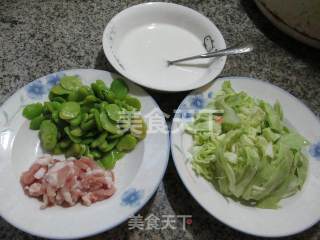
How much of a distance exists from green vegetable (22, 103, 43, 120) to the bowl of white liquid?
0.75 ft

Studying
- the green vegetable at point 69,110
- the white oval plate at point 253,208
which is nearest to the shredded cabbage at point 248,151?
the white oval plate at point 253,208

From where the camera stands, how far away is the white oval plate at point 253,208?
0.74 m

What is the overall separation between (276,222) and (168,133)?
31cm

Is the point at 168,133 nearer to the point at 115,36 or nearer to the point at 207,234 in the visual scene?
the point at 207,234

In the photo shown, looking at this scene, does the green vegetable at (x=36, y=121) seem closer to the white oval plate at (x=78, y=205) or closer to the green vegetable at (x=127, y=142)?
the white oval plate at (x=78, y=205)

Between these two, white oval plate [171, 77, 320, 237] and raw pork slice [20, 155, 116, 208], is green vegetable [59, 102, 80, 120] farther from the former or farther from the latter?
white oval plate [171, 77, 320, 237]

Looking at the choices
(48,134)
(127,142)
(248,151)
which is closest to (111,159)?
(127,142)

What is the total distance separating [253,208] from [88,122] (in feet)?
1.41

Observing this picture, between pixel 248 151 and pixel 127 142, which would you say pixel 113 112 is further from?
pixel 248 151

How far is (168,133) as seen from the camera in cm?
83

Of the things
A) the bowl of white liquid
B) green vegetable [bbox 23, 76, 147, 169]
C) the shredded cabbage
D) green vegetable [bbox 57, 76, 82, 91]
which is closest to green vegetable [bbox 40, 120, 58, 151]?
green vegetable [bbox 23, 76, 147, 169]

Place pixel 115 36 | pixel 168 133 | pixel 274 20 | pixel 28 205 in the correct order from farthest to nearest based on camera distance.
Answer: pixel 274 20 → pixel 115 36 → pixel 168 133 → pixel 28 205

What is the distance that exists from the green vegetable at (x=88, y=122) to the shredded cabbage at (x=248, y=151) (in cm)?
17

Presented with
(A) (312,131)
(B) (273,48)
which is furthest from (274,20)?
(A) (312,131)
